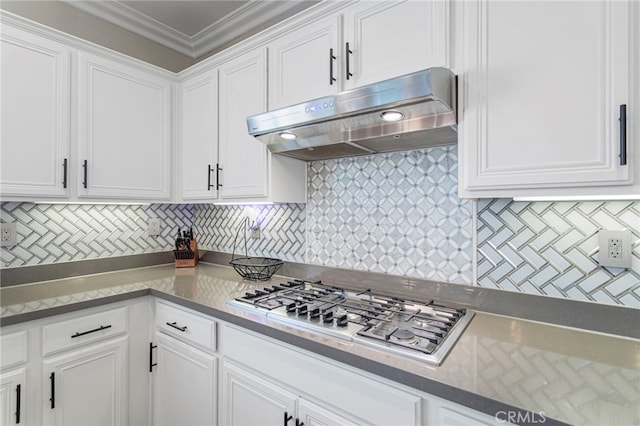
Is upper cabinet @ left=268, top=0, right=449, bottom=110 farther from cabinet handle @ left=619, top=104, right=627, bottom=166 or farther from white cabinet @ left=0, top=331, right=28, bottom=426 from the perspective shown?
white cabinet @ left=0, top=331, right=28, bottom=426

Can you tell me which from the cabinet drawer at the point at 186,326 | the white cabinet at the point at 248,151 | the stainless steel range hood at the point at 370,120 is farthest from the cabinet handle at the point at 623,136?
the cabinet drawer at the point at 186,326

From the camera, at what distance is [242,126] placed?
184 cm

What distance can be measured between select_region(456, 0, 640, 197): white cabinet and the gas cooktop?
0.49m

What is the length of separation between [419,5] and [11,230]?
2.34 meters

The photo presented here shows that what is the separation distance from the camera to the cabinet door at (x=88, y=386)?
1.45 meters

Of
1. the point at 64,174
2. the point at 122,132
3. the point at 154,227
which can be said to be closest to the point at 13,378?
the point at 64,174

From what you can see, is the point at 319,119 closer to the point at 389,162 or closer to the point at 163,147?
the point at 389,162

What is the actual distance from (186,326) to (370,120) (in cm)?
128

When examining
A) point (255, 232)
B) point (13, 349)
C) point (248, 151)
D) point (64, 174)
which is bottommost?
point (13, 349)

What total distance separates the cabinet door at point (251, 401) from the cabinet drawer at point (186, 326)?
0.49 feet

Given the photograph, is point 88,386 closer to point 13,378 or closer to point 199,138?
point 13,378

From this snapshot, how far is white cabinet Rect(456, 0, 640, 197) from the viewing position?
0.88m

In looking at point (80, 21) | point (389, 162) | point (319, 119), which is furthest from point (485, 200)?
point (80, 21)

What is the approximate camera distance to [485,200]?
1.36 meters
